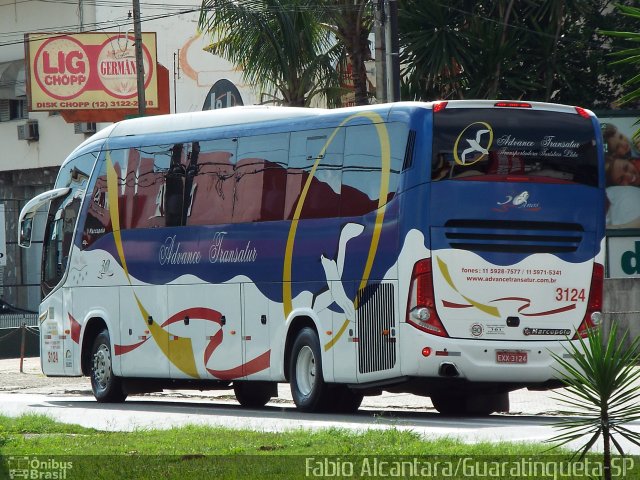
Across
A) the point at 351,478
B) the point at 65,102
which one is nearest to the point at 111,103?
the point at 65,102

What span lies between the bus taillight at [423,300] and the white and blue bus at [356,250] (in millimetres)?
16

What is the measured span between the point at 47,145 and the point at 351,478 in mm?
37599

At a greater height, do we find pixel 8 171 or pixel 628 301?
pixel 8 171

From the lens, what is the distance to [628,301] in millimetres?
26375

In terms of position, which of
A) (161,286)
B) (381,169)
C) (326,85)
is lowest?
(161,286)

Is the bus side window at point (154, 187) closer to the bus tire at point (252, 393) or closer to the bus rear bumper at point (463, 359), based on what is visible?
the bus tire at point (252, 393)

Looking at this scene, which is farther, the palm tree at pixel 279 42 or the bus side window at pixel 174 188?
the palm tree at pixel 279 42

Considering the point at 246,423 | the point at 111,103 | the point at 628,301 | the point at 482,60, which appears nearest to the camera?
the point at 246,423

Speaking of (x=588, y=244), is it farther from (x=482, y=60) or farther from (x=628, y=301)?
(x=482, y=60)

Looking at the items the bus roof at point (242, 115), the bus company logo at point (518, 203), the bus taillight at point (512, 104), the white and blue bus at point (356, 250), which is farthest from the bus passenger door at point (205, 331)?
the bus taillight at point (512, 104)

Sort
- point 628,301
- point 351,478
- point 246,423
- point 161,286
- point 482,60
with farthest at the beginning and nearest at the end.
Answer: point 482,60
point 628,301
point 161,286
point 246,423
point 351,478

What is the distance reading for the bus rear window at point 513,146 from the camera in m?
16.6

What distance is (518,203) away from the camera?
1669cm
